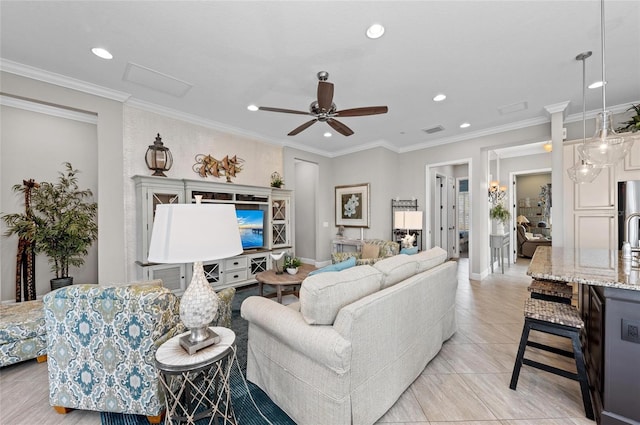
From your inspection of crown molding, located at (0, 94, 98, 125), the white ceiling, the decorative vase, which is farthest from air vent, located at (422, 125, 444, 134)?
the decorative vase

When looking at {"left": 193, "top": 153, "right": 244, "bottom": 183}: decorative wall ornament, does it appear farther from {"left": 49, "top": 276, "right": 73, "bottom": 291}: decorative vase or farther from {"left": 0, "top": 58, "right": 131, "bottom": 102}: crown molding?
{"left": 49, "top": 276, "right": 73, "bottom": 291}: decorative vase

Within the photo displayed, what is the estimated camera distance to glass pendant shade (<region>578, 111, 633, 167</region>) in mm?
2055

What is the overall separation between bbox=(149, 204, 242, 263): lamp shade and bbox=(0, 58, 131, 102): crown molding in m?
3.00

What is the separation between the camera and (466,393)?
1.85 metres

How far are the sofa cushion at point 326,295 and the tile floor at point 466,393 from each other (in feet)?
2.68

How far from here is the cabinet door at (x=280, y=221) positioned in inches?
194

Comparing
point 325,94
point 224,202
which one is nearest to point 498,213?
point 325,94

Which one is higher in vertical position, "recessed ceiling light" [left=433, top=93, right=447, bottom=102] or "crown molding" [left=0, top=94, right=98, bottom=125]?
A: "recessed ceiling light" [left=433, top=93, right=447, bottom=102]

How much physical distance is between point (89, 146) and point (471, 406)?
549 centimetres

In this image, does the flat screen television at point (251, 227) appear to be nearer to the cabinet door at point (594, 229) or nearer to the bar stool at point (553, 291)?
the bar stool at point (553, 291)

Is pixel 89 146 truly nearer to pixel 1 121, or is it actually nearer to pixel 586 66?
pixel 1 121

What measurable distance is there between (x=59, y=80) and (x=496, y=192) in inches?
312

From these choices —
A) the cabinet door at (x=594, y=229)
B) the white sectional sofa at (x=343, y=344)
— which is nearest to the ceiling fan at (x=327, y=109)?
the white sectional sofa at (x=343, y=344)

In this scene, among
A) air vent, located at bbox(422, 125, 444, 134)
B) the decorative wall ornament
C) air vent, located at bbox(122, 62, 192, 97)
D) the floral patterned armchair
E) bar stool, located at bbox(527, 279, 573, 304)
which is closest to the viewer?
the floral patterned armchair
